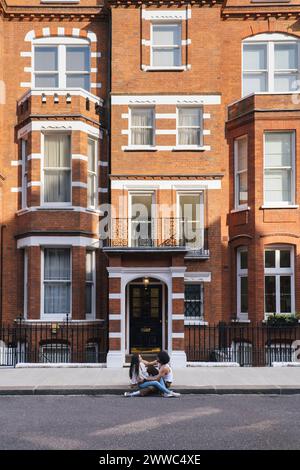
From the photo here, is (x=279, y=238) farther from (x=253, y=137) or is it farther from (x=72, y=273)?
(x=72, y=273)

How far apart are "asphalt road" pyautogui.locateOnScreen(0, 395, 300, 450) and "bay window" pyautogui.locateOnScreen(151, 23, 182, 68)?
508 inches

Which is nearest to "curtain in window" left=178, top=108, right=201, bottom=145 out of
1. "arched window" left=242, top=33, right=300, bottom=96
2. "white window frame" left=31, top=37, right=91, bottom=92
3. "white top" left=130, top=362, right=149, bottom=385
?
"arched window" left=242, top=33, right=300, bottom=96

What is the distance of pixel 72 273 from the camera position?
22.3 m

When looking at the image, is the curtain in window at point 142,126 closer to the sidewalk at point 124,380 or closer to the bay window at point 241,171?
the bay window at point 241,171

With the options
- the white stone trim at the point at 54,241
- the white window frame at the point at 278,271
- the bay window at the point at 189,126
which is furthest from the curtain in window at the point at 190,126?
the white stone trim at the point at 54,241

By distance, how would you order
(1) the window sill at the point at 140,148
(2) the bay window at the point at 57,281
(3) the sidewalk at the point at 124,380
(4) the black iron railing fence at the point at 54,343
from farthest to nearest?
(1) the window sill at the point at 140,148, (2) the bay window at the point at 57,281, (4) the black iron railing fence at the point at 54,343, (3) the sidewalk at the point at 124,380

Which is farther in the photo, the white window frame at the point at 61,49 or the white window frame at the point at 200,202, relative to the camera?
the white window frame at the point at 61,49

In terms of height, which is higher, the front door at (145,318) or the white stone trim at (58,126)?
the white stone trim at (58,126)

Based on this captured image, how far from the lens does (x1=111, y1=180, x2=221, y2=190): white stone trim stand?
22.7 metres

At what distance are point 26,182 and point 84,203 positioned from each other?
95.4 inches

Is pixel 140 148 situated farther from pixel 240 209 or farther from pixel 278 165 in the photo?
pixel 278 165

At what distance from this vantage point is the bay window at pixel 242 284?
22.9m

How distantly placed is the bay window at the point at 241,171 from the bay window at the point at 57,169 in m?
5.91

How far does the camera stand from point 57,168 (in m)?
22.5
